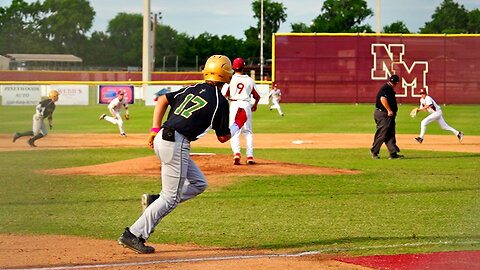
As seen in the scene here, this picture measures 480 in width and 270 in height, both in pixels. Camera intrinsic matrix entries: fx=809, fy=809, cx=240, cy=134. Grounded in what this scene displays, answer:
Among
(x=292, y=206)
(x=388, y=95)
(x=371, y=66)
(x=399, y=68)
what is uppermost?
(x=371, y=66)

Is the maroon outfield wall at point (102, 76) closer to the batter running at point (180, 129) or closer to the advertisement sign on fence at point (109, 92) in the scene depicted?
the advertisement sign on fence at point (109, 92)

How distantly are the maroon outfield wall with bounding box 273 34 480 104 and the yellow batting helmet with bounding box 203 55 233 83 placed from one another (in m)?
38.6

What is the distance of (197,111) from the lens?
7648 mm

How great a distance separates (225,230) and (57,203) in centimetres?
353

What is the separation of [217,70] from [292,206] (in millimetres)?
3998

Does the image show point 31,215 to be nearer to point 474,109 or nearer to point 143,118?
point 143,118

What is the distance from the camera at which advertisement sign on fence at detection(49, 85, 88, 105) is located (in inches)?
1766

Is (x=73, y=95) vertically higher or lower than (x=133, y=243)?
higher

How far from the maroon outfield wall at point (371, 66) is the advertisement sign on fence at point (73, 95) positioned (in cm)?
1078

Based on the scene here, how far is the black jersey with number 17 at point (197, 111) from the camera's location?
7.65 m

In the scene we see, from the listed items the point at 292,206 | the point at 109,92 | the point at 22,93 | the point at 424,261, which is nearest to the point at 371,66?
the point at 109,92

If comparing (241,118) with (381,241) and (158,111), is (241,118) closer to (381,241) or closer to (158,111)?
(158,111)

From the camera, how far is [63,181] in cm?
1446

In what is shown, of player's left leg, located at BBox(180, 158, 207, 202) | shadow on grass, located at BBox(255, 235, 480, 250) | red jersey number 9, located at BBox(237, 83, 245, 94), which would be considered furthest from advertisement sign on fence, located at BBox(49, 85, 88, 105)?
player's left leg, located at BBox(180, 158, 207, 202)
